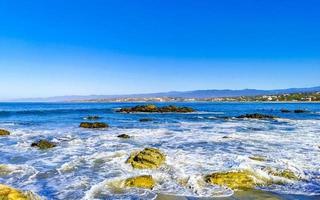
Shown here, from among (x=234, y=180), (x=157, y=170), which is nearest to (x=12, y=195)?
(x=157, y=170)

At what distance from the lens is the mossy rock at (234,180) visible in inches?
532

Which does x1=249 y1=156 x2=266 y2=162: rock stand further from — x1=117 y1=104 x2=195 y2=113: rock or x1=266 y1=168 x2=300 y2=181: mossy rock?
x1=117 y1=104 x2=195 y2=113: rock

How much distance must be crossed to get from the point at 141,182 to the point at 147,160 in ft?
12.0

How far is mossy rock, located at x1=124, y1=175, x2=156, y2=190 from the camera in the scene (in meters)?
13.4

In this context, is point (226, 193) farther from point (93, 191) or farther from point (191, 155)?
point (191, 155)

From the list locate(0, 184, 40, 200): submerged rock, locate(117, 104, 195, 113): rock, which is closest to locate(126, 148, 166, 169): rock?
locate(0, 184, 40, 200): submerged rock

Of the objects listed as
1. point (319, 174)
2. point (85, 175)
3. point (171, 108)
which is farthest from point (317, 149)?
point (171, 108)

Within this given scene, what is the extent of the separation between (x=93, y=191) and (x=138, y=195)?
1.68 meters

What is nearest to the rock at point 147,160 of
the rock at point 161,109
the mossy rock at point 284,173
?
the mossy rock at point 284,173

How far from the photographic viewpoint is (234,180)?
45.8 ft

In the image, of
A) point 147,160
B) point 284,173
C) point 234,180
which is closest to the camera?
point 234,180

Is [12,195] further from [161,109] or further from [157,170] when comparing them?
[161,109]

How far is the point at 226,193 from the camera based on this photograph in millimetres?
12547

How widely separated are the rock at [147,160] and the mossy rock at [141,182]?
2.96m
